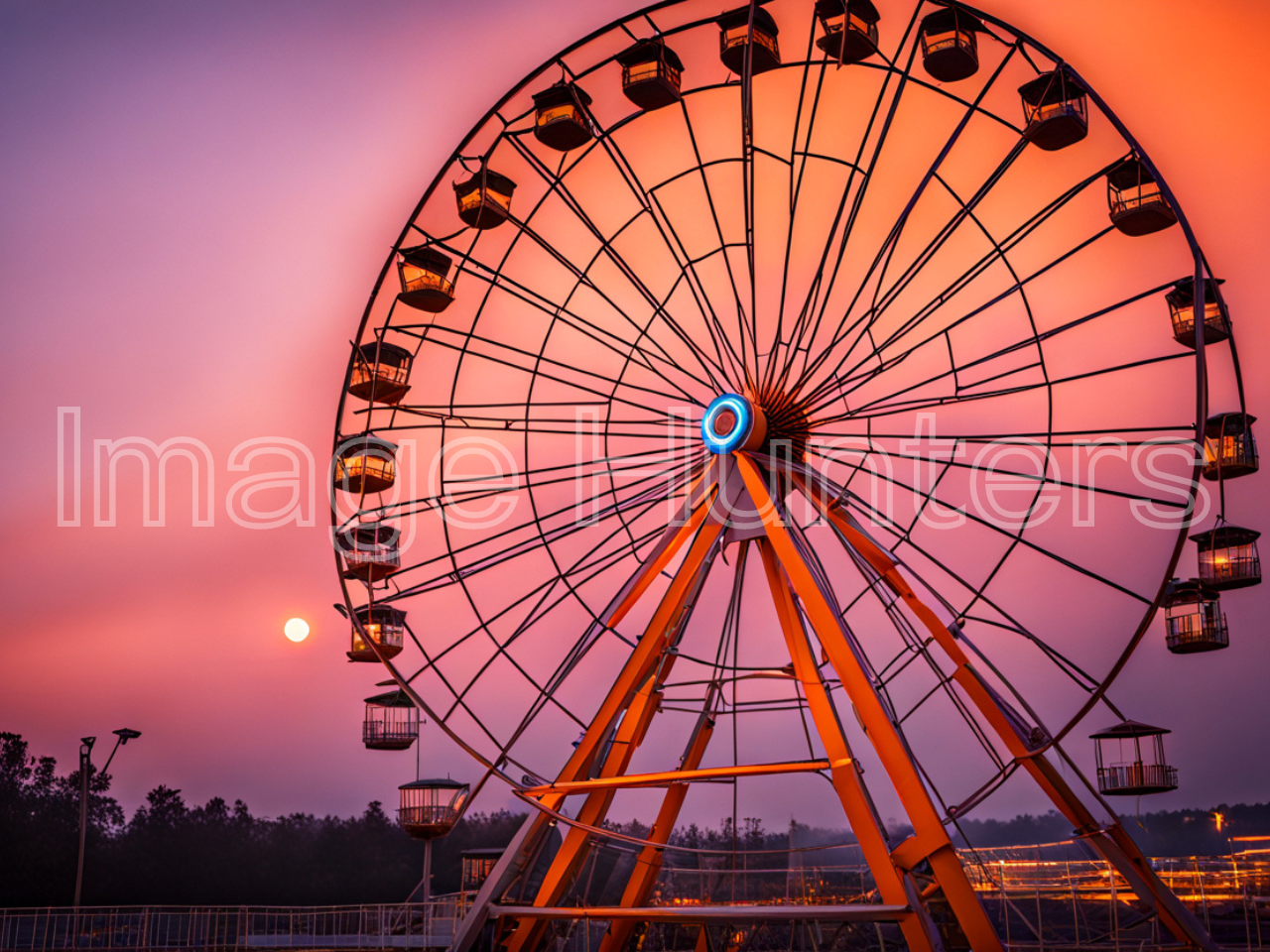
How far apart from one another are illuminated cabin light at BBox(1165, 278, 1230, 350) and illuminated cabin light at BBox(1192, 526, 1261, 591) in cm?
529

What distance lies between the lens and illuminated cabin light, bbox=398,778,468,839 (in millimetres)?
25547

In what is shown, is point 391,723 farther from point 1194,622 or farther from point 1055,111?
point 1055,111

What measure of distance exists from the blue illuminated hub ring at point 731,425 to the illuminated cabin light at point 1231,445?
9.26 metres

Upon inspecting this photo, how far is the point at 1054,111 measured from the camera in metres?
16.6

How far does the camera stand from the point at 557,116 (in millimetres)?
18344

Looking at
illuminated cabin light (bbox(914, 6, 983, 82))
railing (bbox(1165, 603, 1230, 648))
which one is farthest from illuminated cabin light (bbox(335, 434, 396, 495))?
railing (bbox(1165, 603, 1230, 648))

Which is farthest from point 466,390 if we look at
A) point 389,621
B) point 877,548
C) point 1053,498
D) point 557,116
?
point 877,548

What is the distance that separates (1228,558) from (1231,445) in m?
3.04

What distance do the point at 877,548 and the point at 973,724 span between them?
3307mm

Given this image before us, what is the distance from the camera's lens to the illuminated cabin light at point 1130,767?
23.4 metres

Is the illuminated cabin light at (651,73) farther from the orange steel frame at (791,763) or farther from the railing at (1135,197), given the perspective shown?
the railing at (1135,197)

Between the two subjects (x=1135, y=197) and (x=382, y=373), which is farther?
(x=382, y=373)

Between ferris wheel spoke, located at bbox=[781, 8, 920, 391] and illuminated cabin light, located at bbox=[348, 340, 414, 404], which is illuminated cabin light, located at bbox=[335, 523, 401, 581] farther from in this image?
ferris wheel spoke, located at bbox=[781, 8, 920, 391]

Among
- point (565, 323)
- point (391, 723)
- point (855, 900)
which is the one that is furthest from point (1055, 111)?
point (391, 723)
